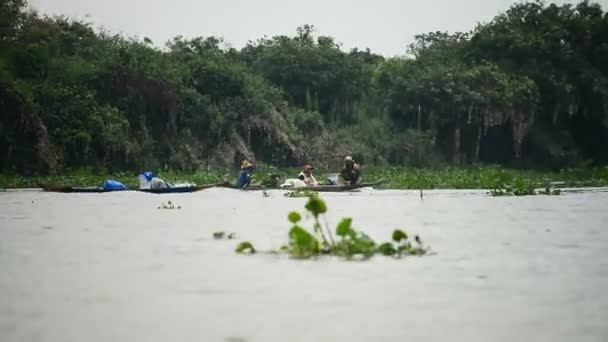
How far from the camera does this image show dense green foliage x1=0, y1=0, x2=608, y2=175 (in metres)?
25.4

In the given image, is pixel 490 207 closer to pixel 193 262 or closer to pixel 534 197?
pixel 534 197

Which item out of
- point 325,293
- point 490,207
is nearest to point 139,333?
point 325,293

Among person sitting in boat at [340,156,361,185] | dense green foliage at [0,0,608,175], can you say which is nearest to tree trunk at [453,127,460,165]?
dense green foliage at [0,0,608,175]

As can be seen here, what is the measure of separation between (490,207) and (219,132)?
15.6 metres

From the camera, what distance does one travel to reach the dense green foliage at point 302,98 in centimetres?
2536

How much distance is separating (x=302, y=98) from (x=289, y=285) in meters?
29.5

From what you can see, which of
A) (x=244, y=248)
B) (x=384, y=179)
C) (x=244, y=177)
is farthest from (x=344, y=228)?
(x=384, y=179)

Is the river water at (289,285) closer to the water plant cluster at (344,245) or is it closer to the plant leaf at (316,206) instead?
the water plant cluster at (344,245)

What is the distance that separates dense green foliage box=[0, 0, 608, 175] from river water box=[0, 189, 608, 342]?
15.0m

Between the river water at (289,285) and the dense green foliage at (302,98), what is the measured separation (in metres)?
15.0

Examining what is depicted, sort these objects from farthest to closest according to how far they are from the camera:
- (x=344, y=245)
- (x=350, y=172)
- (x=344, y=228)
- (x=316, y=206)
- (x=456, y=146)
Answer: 1. (x=456, y=146)
2. (x=350, y=172)
3. (x=316, y=206)
4. (x=344, y=245)
5. (x=344, y=228)

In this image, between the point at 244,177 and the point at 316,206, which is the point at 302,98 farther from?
the point at 316,206

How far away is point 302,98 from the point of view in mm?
34906

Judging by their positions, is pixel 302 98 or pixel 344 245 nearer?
pixel 344 245
